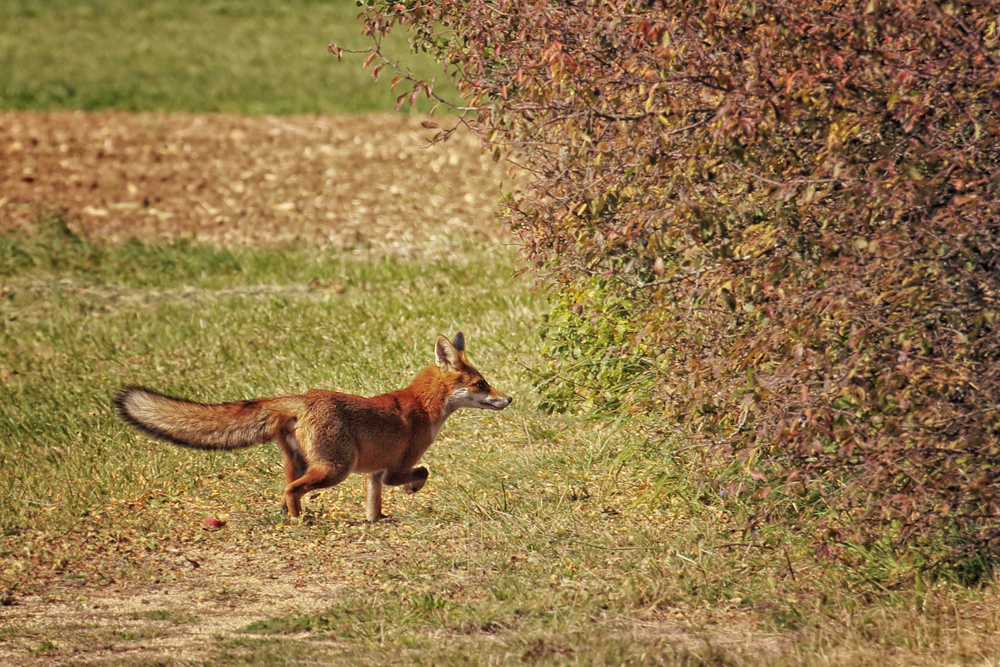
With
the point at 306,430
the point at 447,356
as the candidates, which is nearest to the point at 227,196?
the point at 447,356

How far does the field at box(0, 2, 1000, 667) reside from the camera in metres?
5.09

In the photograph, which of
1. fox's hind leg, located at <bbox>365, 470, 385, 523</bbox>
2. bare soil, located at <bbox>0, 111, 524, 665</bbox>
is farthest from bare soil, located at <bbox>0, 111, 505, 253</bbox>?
fox's hind leg, located at <bbox>365, 470, 385, 523</bbox>

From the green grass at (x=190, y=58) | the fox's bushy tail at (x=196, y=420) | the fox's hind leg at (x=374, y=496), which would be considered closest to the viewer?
the fox's bushy tail at (x=196, y=420)

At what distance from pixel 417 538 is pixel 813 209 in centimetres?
273

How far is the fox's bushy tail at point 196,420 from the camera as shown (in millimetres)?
6109

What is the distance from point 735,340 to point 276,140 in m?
13.8

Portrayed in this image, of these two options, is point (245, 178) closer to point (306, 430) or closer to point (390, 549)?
point (306, 430)

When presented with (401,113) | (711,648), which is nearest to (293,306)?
(711,648)

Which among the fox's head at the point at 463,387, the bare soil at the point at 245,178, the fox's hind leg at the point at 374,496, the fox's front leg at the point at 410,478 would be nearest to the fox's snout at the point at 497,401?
the fox's head at the point at 463,387

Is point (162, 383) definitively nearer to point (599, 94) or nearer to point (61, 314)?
point (61, 314)

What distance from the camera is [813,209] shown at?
195 inches

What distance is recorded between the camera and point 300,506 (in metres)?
6.45

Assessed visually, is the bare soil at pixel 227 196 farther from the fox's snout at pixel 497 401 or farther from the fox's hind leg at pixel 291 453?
the fox's snout at pixel 497 401

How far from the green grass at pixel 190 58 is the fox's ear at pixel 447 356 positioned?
1478 centimetres
